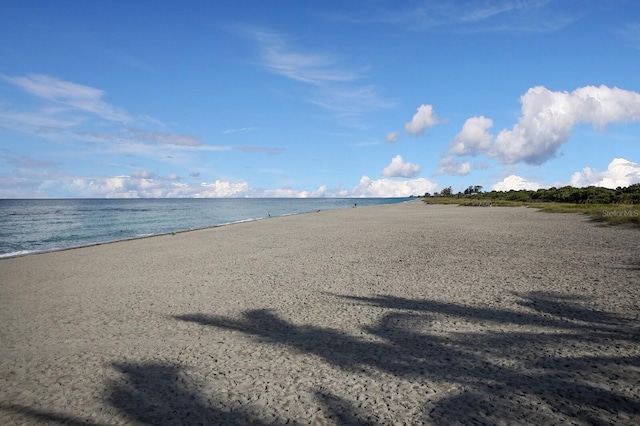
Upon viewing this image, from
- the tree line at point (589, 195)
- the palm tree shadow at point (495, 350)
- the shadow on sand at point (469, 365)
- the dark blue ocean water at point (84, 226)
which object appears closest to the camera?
the shadow on sand at point (469, 365)

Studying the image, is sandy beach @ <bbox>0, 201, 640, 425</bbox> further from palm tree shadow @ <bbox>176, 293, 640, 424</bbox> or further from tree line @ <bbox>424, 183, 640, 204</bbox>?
tree line @ <bbox>424, 183, 640, 204</bbox>

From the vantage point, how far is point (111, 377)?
548 cm

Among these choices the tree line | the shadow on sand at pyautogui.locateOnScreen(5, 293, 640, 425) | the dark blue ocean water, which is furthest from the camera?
the tree line

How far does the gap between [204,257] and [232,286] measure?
6464mm

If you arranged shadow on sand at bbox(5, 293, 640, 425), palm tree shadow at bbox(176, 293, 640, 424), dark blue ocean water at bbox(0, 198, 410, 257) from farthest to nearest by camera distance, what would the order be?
1. dark blue ocean water at bbox(0, 198, 410, 257)
2. palm tree shadow at bbox(176, 293, 640, 424)
3. shadow on sand at bbox(5, 293, 640, 425)

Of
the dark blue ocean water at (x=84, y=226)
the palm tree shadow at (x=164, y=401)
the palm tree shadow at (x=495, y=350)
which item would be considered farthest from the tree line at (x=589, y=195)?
the palm tree shadow at (x=164, y=401)

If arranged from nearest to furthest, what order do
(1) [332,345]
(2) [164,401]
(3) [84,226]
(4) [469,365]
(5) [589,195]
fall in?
1. (2) [164,401]
2. (4) [469,365]
3. (1) [332,345]
4. (3) [84,226]
5. (5) [589,195]

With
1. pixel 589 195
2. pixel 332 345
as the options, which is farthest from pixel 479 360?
pixel 589 195

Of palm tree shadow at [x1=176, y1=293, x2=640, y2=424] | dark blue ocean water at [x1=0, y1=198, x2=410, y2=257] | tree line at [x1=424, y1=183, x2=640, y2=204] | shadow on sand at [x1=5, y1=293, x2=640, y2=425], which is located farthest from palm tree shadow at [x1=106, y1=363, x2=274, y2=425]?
tree line at [x1=424, y1=183, x2=640, y2=204]

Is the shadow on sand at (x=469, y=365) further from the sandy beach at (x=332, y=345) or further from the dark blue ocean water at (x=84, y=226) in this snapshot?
the dark blue ocean water at (x=84, y=226)

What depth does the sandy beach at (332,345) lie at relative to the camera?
448 centimetres

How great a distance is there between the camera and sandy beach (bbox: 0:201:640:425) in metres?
4.48

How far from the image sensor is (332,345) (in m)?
6.37

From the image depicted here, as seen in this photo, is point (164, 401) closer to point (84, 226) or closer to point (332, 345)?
point (332, 345)
